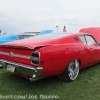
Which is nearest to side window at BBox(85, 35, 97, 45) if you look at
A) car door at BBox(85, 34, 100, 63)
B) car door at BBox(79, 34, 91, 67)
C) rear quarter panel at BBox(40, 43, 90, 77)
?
car door at BBox(85, 34, 100, 63)

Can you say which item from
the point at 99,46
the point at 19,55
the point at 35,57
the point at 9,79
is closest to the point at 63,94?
the point at 35,57

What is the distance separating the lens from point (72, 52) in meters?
→ 3.62

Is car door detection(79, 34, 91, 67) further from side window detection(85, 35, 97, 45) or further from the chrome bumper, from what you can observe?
the chrome bumper

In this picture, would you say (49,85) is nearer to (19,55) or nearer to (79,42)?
(19,55)

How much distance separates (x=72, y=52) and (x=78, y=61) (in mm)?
530

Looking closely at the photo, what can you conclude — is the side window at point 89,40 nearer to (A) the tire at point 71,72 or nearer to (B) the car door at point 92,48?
(B) the car door at point 92,48

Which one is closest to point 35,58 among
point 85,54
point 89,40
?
point 85,54

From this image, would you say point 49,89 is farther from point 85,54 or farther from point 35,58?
point 85,54

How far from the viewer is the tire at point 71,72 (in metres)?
3.60

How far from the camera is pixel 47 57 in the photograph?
9.68 ft

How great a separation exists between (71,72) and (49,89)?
0.81 metres

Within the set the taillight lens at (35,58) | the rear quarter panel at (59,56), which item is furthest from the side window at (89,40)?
the taillight lens at (35,58)

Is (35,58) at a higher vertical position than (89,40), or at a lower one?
lower

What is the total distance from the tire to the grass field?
0.12 metres
